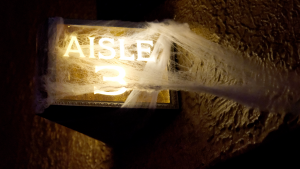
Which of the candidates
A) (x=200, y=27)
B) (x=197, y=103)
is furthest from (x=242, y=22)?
(x=197, y=103)

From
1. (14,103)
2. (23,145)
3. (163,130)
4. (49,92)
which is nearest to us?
(49,92)

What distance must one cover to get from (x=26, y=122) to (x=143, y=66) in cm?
95

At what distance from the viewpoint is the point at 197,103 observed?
1255 millimetres

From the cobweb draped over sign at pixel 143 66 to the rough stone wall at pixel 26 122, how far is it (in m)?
0.49

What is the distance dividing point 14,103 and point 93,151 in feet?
1.98

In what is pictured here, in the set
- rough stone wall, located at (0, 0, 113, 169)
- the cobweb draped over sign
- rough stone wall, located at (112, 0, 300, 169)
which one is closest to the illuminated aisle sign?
the cobweb draped over sign

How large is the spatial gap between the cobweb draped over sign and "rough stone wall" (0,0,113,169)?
0.49m

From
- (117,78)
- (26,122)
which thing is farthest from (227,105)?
(26,122)

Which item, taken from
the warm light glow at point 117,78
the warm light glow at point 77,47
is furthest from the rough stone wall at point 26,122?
the warm light glow at point 117,78

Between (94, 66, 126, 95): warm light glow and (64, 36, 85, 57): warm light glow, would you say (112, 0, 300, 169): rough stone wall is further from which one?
(64, 36, 85, 57): warm light glow

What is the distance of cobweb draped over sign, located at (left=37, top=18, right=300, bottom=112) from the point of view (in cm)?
100

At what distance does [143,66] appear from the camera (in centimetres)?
119

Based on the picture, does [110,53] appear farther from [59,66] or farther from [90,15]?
[90,15]

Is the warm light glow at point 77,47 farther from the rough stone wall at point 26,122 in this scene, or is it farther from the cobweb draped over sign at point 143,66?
the rough stone wall at point 26,122
